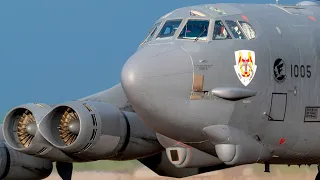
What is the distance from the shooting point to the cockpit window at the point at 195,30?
1639 cm

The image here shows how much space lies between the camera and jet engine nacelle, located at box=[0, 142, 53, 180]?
2113cm

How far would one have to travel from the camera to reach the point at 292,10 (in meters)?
18.0

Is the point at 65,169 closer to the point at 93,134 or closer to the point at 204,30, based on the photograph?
the point at 93,134

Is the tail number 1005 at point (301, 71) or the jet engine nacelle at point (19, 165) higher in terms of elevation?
the tail number 1005 at point (301, 71)

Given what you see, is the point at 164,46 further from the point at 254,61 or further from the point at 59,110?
the point at 59,110

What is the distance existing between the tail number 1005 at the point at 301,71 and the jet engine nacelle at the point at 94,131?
4.09 metres

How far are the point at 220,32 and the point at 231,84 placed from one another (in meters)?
0.87

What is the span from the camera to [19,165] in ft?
69.6

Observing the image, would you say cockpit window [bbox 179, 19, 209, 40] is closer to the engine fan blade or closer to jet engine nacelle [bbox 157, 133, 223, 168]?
jet engine nacelle [bbox 157, 133, 223, 168]

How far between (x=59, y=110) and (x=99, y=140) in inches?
38.3

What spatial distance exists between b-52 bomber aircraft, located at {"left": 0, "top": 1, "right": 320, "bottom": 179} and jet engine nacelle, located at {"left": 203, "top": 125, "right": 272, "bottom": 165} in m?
Result: 0.02

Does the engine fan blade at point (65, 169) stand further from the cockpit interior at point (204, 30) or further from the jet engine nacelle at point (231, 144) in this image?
the jet engine nacelle at point (231, 144)

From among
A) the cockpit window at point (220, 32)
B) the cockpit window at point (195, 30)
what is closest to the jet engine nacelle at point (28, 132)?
the cockpit window at point (195, 30)

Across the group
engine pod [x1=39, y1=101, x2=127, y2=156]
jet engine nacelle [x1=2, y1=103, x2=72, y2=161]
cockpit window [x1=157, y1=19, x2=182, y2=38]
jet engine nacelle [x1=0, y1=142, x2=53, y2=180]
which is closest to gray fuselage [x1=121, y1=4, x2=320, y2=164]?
cockpit window [x1=157, y1=19, x2=182, y2=38]
